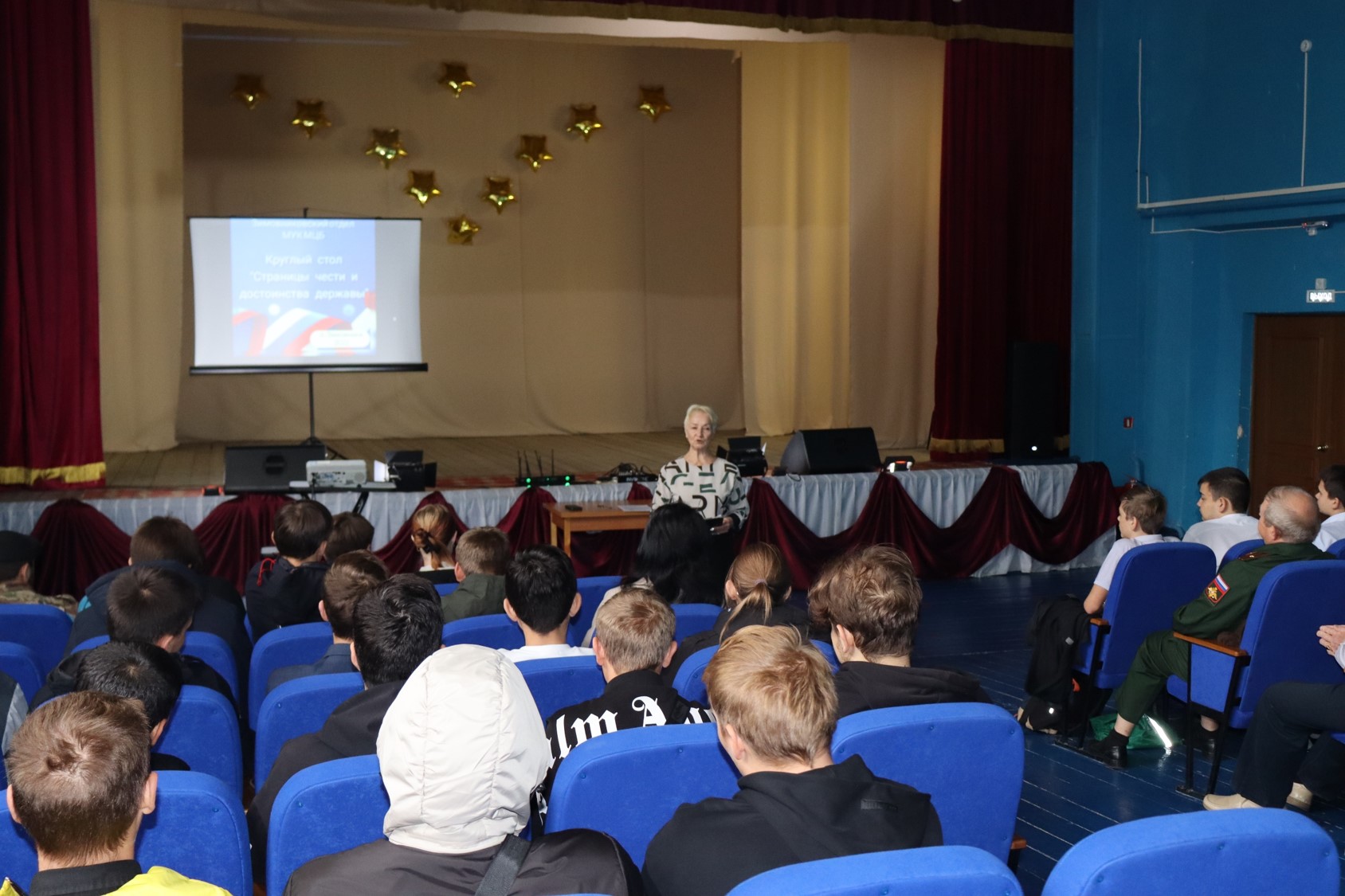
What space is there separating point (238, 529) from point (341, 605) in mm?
4010

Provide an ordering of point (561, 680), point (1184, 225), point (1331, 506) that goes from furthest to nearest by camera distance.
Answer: point (1184, 225), point (1331, 506), point (561, 680)

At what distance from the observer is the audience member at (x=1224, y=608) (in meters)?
3.90

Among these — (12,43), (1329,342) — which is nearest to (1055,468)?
(1329,342)

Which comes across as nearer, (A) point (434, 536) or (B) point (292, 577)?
(B) point (292, 577)

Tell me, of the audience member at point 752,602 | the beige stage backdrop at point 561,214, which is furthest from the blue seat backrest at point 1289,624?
the beige stage backdrop at point 561,214

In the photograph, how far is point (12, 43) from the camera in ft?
26.9

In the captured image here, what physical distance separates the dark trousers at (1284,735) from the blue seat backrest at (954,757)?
1430mm

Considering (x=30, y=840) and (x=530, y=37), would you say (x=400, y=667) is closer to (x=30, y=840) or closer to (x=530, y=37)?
(x=30, y=840)

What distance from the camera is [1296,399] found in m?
8.45

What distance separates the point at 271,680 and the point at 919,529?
5472mm

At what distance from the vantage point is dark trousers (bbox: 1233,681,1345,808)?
343 centimetres

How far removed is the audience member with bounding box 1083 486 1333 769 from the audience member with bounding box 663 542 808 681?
1.41 meters

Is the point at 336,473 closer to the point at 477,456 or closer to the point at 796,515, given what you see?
the point at 796,515

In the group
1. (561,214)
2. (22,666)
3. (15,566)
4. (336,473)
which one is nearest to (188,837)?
(22,666)
